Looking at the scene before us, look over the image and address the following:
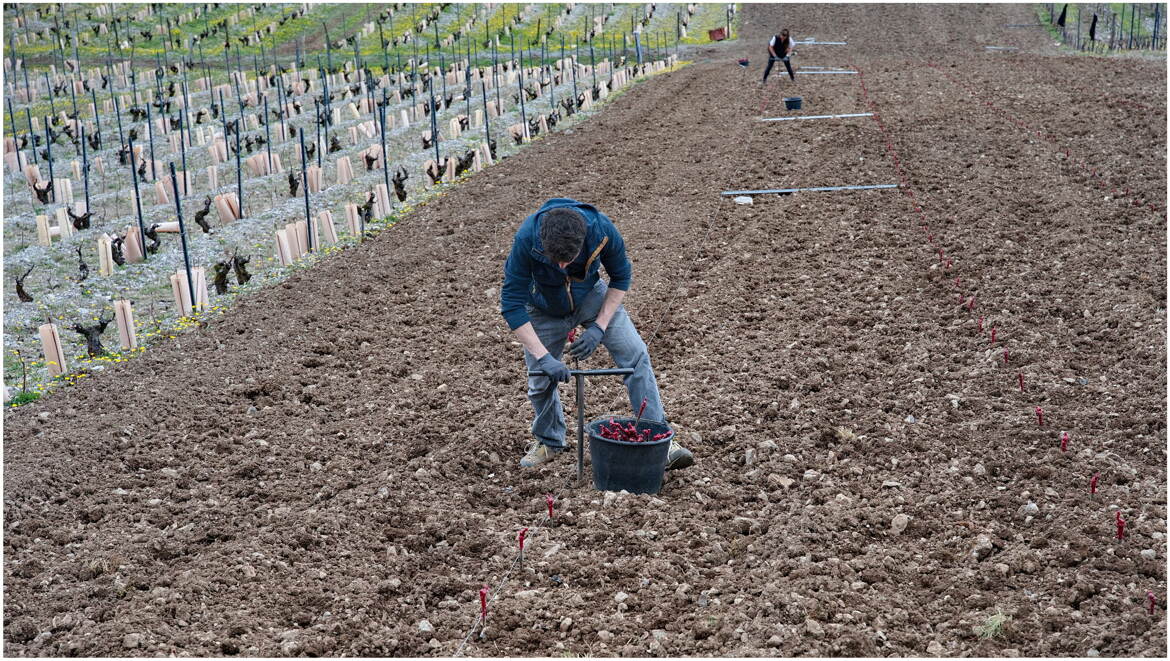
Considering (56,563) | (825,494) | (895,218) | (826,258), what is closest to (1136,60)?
(895,218)

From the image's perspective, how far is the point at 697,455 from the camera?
5.04m

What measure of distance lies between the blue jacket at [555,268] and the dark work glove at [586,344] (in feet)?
0.77

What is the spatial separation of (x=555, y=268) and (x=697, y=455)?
133 centimetres

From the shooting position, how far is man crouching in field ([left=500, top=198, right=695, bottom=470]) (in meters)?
4.09

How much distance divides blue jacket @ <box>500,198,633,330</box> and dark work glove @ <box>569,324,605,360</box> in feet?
0.77

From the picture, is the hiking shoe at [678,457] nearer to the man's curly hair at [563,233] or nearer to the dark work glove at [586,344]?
the dark work glove at [586,344]

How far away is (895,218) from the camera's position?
30.1 ft

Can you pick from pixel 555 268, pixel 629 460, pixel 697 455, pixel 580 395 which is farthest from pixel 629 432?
pixel 555 268

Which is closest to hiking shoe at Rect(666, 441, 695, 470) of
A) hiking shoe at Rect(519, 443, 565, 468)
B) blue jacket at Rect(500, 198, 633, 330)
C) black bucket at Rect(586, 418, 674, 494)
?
black bucket at Rect(586, 418, 674, 494)

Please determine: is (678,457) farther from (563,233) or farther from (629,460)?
(563,233)

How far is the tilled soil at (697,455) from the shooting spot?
371cm

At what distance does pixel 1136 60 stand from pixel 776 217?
15008 millimetres

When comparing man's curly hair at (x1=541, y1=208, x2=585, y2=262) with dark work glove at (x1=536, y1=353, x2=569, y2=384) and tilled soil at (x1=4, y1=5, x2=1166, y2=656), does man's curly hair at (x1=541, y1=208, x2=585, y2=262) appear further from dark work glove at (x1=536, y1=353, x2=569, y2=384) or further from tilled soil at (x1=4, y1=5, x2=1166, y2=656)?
tilled soil at (x1=4, y1=5, x2=1166, y2=656)

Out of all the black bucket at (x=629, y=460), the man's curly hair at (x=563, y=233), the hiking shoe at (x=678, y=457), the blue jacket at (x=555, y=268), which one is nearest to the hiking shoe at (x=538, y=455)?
the black bucket at (x=629, y=460)
